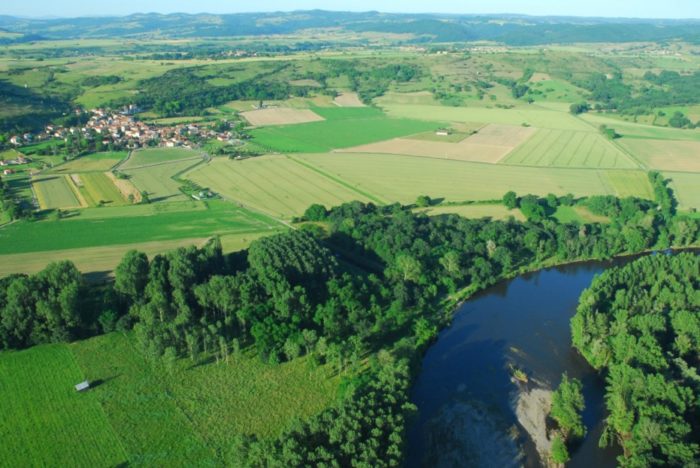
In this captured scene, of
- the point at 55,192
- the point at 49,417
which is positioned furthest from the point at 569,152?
the point at 49,417

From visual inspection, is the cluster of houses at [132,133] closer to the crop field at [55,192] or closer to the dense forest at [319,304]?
the crop field at [55,192]

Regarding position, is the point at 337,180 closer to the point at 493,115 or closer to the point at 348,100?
the point at 493,115

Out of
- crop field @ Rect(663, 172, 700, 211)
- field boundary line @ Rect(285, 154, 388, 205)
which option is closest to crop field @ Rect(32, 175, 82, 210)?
field boundary line @ Rect(285, 154, 388, 205)

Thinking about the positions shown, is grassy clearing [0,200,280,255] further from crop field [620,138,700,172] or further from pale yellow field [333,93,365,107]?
pale yellow field [333,93,365,107]

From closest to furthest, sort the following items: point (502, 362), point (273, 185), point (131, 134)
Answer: point (502, 362) → point (273, 185) → point (131, 134)

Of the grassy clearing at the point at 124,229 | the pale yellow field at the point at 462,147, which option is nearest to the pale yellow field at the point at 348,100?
the pale yellow field at the point at 462,147

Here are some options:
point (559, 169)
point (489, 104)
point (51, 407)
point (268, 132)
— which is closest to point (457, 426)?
point (51, 407)
